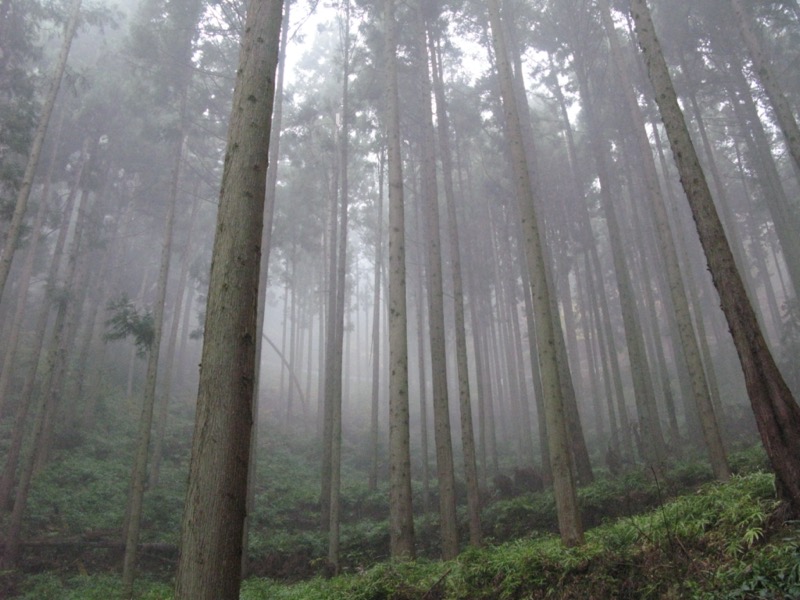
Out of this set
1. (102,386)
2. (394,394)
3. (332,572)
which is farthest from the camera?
(102,386)

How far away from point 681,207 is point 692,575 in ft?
96.0

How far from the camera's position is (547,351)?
24.4 feet

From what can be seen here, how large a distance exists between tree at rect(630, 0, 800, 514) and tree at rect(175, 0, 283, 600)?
501 cm

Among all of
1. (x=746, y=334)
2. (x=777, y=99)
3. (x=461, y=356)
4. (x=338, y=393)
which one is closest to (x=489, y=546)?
(x=461, y=356)

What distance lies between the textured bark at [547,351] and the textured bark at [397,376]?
2.38 meters

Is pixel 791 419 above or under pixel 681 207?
under

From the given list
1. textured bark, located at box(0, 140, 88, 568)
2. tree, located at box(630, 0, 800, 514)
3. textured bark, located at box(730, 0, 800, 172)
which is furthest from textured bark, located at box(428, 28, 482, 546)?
textured bark, located at box(0, 140, 88, 568)

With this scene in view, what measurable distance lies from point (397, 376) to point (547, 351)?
263 centimetres

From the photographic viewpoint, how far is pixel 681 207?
29.0m

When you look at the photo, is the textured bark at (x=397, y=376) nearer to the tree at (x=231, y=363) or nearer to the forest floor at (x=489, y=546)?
the forest floor at (x=489, y=546)

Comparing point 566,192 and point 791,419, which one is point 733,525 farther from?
point 566,192

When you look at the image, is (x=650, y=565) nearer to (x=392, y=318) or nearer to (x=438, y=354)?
(x=392, y=318)

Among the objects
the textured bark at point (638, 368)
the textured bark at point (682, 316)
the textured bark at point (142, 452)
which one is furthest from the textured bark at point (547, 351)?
the textured bark at point (142, 452)

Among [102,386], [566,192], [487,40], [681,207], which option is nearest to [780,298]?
[681,207]
